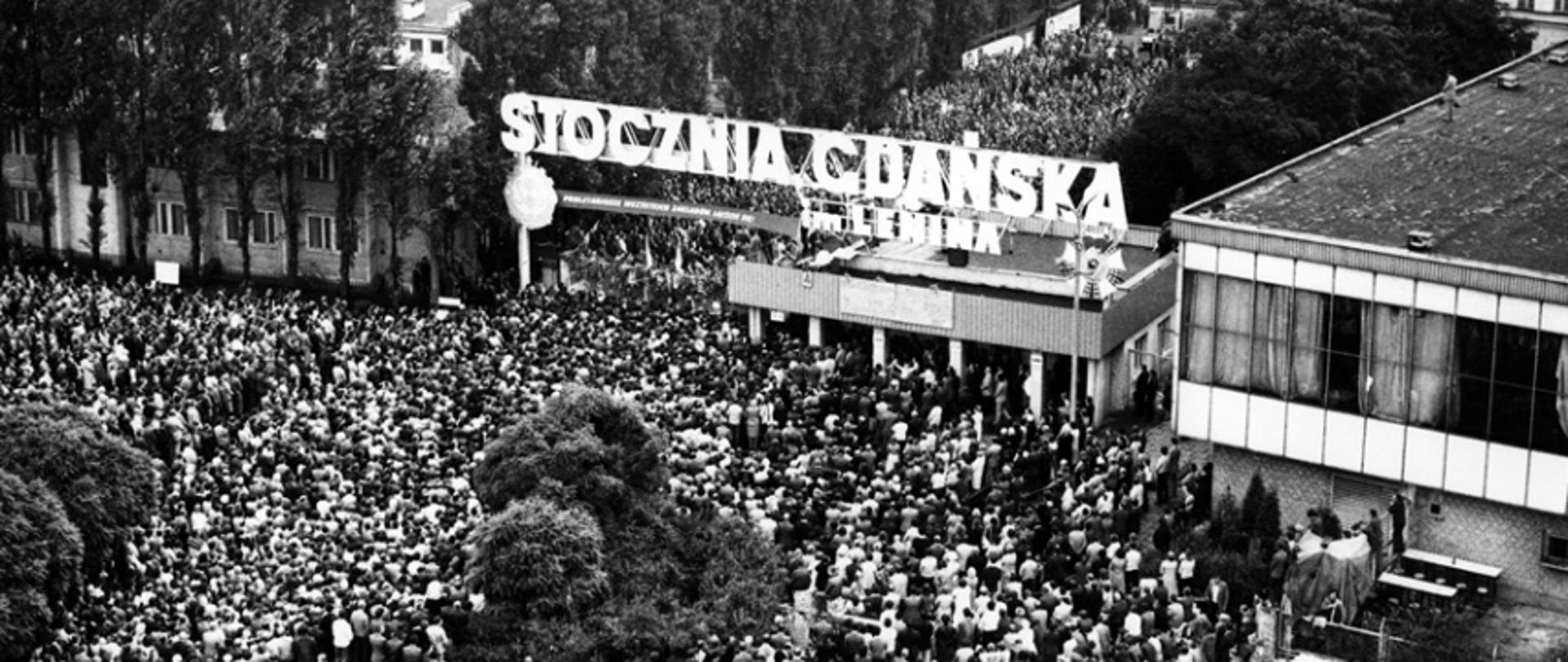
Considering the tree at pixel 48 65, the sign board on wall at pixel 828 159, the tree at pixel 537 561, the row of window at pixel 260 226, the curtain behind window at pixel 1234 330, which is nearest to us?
the tree at pixel 537 561

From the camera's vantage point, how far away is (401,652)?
57.4 metres

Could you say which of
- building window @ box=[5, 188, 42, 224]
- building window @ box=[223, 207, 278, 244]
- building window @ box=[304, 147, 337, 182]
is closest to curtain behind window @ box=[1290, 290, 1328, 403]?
building window @ box=[304, 147, 337, 182]

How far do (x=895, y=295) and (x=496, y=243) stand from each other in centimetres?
1779

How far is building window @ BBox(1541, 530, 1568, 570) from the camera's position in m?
61.3

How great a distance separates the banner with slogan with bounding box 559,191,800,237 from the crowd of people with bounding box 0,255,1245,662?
124 inches

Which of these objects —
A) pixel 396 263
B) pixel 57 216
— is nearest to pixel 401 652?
pixel 396 263

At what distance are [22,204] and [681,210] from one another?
23.1m

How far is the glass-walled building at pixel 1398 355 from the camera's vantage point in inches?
2394

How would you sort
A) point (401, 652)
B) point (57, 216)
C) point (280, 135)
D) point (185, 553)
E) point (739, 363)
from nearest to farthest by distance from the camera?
point (401, 652) → point (185, 553) → point (739, 363) → point (280, 135) → point (57, 216)

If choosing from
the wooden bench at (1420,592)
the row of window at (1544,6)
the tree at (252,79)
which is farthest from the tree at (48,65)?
the row of window at (1544,6)

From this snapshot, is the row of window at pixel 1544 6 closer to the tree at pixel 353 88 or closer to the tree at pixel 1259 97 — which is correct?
the tree at pixel 1259 97

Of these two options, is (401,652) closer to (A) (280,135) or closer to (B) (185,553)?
(B) (185,553)

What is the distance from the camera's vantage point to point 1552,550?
61406mm

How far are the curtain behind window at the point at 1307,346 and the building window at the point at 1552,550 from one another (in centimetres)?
522
